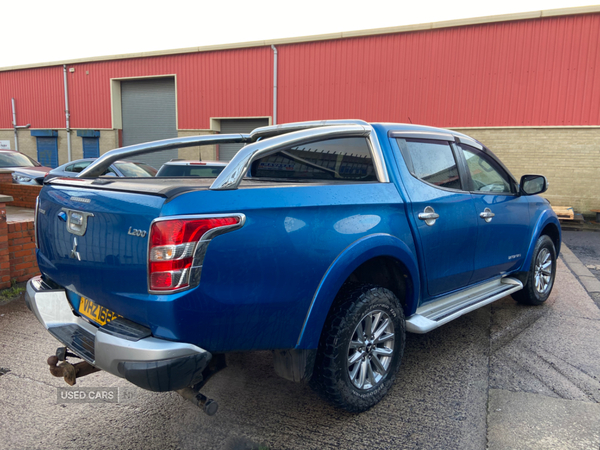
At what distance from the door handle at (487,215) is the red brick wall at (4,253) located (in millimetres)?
4877

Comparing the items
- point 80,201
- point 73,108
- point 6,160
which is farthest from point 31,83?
point 80,201

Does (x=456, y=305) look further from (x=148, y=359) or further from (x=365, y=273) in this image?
(x=148, y=359)

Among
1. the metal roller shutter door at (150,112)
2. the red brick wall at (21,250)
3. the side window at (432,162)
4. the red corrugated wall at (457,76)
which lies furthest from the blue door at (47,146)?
the side window at (432,162)

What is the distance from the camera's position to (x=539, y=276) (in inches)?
195

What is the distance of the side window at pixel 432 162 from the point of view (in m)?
3.36

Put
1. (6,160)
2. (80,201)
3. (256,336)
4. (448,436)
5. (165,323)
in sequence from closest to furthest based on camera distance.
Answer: (165,323)
(256,336)
(80,201)
(448,436)
(6,160)

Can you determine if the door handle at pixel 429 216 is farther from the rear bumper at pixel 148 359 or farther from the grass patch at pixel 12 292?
the grass patch at pixel 12 292

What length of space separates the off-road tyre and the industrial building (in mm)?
10162

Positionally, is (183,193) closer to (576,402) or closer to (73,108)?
(576,402)

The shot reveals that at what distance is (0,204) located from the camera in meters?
5.05

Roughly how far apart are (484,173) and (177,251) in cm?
308

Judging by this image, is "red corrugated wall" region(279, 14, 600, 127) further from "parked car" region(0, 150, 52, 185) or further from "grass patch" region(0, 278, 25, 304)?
"grass patch" region(0, 278, 25, 304)

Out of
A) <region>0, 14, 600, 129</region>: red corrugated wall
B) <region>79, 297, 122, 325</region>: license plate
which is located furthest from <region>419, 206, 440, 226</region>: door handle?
<region>0, 14, 600, 129</region>: red corrugated wall

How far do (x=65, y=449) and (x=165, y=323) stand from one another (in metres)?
1.10
